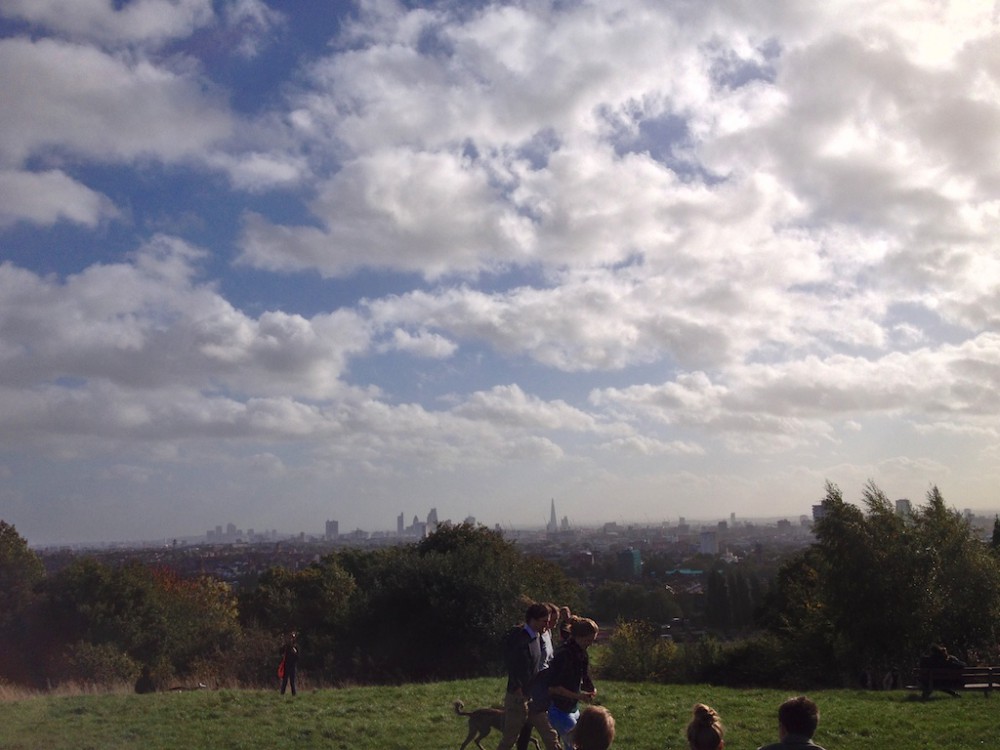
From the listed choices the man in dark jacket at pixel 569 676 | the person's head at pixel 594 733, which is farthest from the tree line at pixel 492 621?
the person's head at pixel 594 733

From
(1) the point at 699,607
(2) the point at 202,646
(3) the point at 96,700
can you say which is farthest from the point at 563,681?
(1) the point at 699,607

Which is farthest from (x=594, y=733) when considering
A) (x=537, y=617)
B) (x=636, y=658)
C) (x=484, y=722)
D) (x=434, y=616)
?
(x=434, y=616)

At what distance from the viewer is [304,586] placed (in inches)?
1905

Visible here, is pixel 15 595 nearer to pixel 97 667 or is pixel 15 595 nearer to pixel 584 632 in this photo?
pixel 97 667

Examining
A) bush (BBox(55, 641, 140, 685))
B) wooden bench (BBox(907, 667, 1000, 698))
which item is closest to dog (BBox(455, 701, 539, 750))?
wooden bench (BBox(907, 667, 1000, 698))

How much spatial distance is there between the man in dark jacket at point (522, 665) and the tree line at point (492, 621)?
17.3 meters

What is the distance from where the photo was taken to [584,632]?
7367 mm

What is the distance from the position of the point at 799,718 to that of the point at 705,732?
55cm

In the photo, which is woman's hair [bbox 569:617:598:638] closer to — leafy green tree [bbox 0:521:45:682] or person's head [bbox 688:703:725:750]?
person's head [bbox 688:703:725:750]

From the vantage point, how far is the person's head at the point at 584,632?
7.34m

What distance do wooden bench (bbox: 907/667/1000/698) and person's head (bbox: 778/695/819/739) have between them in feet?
41.7

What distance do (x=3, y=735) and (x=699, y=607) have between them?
5419 cm

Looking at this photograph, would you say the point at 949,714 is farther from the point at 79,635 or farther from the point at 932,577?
the point at 79,635

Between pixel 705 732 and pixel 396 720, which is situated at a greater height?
pixel 705 732
